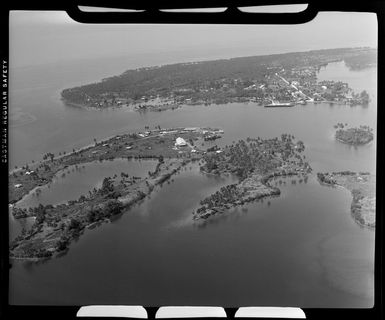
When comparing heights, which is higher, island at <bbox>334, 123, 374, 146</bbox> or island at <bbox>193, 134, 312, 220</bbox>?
island at <bbox>334, 123, 374, 146</bbox>

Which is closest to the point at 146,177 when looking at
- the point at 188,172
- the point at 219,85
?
the point at 188,172

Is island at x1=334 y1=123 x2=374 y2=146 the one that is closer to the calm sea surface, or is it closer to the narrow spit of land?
the calm sea surface

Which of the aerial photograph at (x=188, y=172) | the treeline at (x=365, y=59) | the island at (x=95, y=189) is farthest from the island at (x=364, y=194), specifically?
the island at (x=95, y=189)

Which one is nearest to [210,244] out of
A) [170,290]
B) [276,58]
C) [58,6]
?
[170,290]

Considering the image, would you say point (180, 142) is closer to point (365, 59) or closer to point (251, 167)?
point (251, 167)

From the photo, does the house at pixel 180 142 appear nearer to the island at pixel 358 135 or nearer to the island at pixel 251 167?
the island at pixel 251 167

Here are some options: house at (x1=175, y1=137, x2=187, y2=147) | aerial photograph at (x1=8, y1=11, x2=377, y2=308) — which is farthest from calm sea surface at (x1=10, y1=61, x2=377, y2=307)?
house at (x1=175, y1=137, x2=187, y2=147)

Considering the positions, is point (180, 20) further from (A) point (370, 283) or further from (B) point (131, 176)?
(A) point (370, 283)
